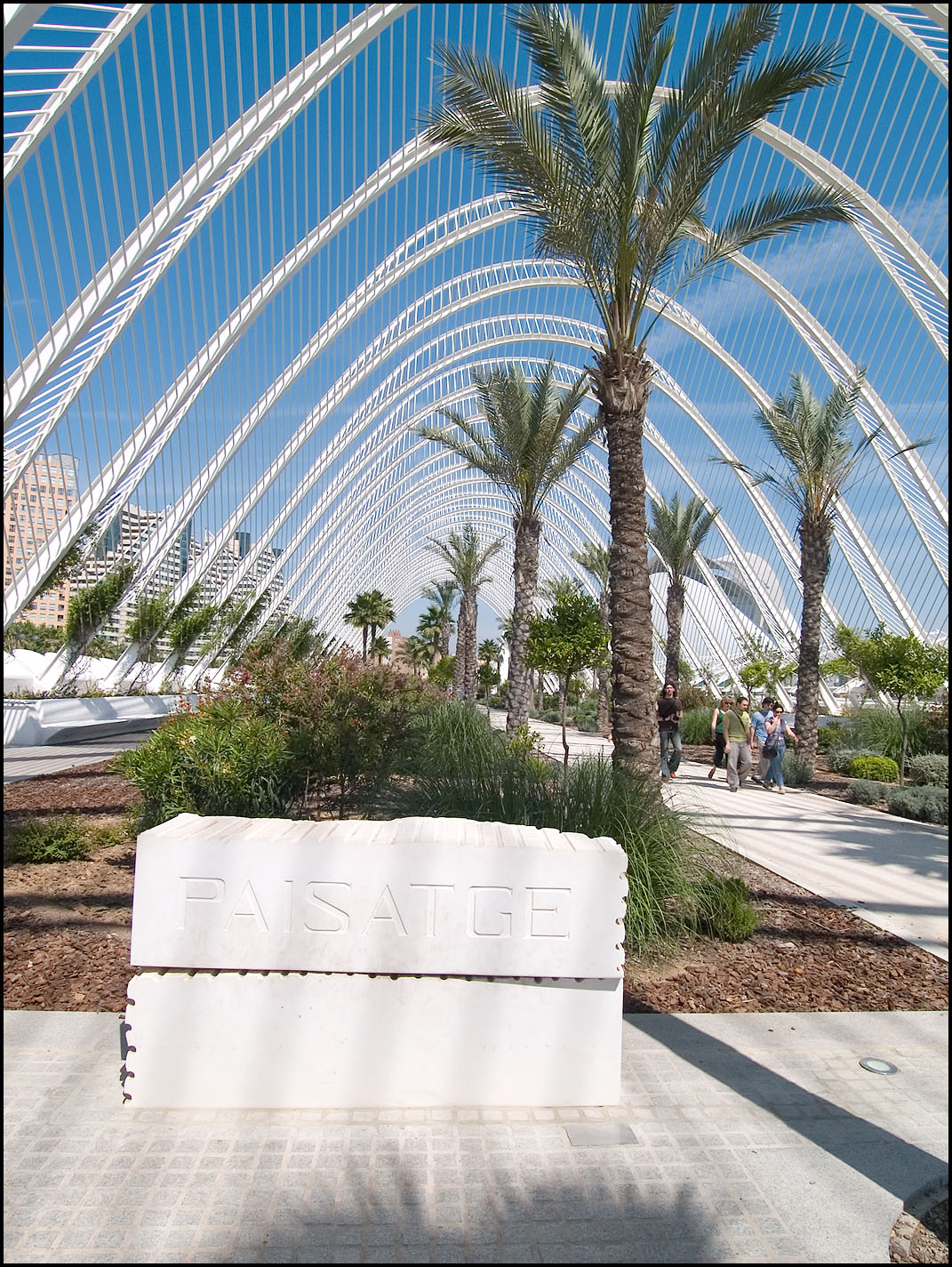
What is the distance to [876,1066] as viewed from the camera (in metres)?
3.97

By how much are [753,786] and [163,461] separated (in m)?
15.4

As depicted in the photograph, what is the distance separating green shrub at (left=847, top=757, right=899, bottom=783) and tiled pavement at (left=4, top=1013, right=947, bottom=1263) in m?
12.3

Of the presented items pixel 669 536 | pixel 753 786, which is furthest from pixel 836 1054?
pixel 669 536

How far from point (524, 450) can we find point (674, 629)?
1115 cm

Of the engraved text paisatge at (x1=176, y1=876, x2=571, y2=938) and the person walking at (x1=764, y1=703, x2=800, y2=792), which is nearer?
the engraved text paisatge at (x1=176, y1=876, x2=571, y2=938)

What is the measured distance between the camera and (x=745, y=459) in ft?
105

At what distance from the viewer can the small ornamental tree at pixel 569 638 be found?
14844 millimetres

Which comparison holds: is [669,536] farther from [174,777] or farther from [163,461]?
[174,777]

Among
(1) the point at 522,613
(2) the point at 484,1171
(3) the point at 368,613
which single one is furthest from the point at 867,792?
(3) the point at 368,613

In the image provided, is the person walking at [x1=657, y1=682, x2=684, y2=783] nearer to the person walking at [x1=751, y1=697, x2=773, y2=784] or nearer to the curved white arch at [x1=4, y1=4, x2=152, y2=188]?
the person walking at [x1=751, y1=697, x2=773, y2=784]

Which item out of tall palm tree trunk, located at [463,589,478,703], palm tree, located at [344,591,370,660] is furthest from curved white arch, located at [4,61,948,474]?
palm tree, located at [344,591,370,660]

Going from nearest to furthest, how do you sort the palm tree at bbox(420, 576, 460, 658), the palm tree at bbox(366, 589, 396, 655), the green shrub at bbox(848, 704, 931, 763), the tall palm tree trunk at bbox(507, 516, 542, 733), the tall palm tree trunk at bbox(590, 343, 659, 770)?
the tall palm tree trunk at bbox(590, 343, 659, 770)
the green shrub at bbox(848, 704, 931, 763)
the tall palm tree trunk at bbox(507, 516, 542, 733)
the palm tree at bbox(366, 589, 396, 655)
the palm tree at bbox(420, 576, 460, 658)

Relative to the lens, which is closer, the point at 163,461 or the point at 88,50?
the point at 88,50

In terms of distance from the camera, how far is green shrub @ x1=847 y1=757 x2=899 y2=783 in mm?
15203
